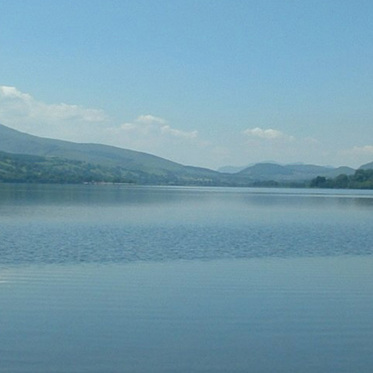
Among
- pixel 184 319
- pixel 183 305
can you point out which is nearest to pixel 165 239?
pixel 183 305

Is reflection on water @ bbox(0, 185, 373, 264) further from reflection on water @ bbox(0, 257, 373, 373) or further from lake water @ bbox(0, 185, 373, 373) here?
reflection on water @ bbox(0, 257, 373, 373)

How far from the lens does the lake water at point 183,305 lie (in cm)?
1341

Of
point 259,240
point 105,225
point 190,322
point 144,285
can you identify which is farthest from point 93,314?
point 105,225

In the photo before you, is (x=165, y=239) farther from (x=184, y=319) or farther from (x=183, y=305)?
(x=184, y=319)

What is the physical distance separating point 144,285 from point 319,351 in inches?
341

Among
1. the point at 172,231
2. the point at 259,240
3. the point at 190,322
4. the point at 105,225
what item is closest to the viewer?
the point at 190,322

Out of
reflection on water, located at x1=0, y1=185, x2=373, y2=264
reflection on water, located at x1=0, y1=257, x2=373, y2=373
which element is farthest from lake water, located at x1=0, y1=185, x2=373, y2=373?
reflection on water, located at x1=0, y1=185, x2=373, y2=264

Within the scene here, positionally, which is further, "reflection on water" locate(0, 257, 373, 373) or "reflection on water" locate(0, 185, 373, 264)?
"reflection on water" locate(0, 185, 373, 264)

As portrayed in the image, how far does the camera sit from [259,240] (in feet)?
125

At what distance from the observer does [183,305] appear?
18609mm

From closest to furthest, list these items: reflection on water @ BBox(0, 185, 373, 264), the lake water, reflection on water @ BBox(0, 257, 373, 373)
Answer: reflection on water @ BBox(0, 257, 373, 373), the lake water, reflection on water @ BBox(0, 185, 373, 264)

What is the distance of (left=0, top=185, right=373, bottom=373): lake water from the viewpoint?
44.0 feet

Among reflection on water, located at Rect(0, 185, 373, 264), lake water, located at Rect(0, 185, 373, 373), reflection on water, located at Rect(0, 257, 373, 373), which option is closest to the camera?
reflection on water, located at Rect(0, 257, 373, 373)

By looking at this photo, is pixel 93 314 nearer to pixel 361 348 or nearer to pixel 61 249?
pixel 361 348
